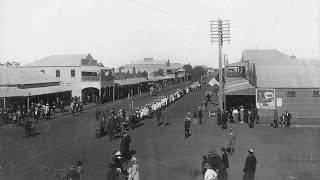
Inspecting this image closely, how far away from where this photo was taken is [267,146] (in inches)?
766

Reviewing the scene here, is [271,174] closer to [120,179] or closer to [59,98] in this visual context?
[120,179]

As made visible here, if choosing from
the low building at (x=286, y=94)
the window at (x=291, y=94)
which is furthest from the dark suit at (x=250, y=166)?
the window at (x=291, y=94)

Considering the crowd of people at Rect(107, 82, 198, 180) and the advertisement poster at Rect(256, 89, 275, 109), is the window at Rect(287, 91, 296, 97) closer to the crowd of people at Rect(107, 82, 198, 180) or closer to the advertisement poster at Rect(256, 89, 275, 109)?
the advertisement poster at Rect(256, 89, 275, 109)

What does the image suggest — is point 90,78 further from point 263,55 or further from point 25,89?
point 263,55

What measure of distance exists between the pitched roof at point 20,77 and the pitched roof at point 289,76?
22.9 meters

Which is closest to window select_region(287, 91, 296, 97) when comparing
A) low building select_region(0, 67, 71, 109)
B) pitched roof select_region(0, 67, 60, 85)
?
low building select_region(0, 67, 71, 109)

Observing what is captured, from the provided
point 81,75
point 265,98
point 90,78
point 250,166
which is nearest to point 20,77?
point 90,78

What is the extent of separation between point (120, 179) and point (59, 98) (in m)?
31.1

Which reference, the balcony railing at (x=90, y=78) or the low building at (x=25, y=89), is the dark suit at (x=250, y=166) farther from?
the balcony railing at (x=90, y=78)

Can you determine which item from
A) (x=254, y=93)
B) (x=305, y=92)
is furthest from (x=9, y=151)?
(x=305, y=92)

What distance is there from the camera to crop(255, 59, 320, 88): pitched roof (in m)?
30.7

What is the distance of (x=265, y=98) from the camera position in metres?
30.7

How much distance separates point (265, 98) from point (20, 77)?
2410 centimetres

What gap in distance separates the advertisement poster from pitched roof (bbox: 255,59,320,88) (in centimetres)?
56
